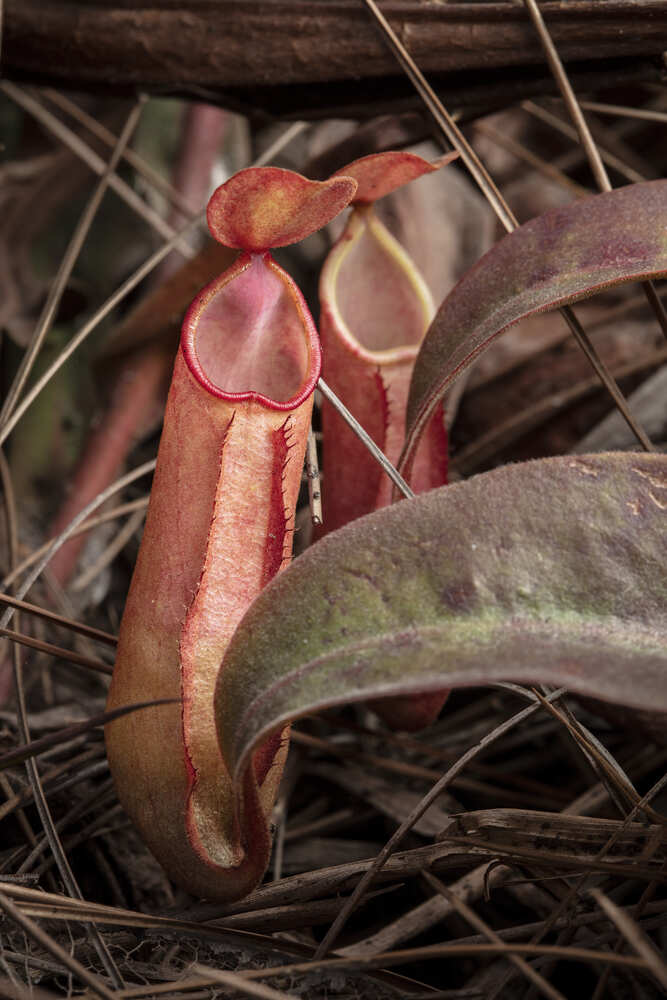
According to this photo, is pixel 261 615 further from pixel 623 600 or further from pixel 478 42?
pixel 478 42

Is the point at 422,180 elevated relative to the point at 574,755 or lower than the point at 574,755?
elevated

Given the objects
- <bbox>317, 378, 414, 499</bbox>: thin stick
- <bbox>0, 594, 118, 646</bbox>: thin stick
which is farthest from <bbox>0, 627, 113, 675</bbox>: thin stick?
<bbox>317, 378, 414, 499</bbox>: thin stick

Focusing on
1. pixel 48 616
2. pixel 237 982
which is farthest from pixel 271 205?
pixel 237 982

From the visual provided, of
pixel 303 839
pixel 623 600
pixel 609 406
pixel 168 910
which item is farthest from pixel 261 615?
pixel 609 406

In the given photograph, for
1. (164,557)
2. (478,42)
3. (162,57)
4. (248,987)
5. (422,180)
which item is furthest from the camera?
(422,180)

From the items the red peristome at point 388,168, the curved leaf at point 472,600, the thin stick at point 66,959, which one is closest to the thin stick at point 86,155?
the red peristome at point 388,168

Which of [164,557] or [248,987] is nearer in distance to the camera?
[248,987]

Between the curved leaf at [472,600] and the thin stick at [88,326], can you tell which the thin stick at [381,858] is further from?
the thin stick at [88,326]
